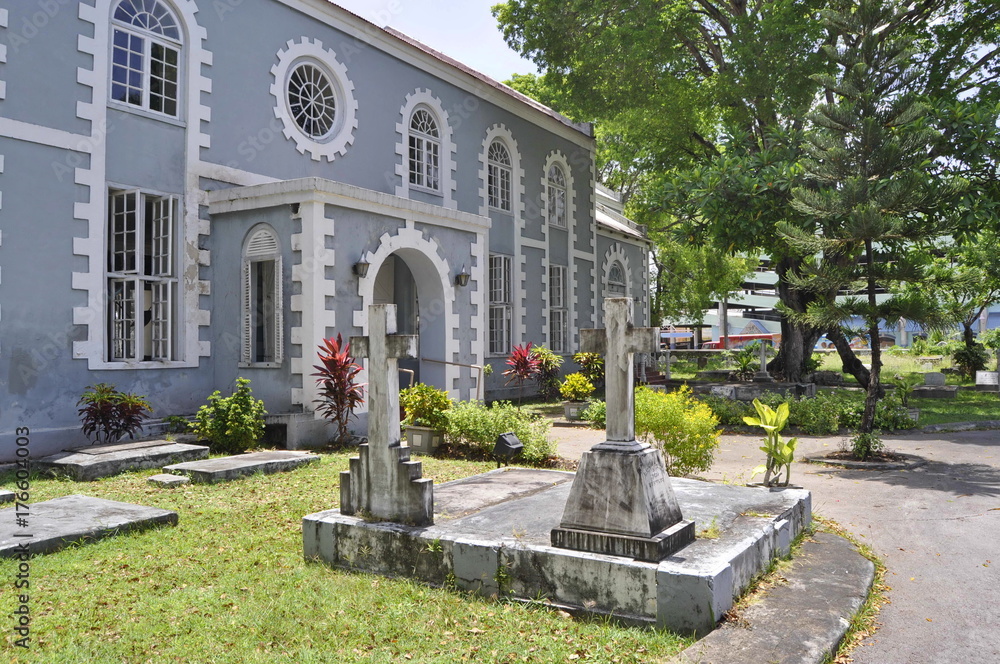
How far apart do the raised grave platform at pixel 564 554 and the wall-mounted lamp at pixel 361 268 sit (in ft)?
18.4

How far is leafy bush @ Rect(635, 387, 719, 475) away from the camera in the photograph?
8695 millimetres

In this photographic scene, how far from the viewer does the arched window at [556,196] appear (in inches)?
858

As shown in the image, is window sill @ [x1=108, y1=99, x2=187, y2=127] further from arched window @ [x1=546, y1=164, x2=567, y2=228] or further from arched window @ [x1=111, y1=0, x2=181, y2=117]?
arched window @ [x1=546, y1=164, x2=567, y2=228]

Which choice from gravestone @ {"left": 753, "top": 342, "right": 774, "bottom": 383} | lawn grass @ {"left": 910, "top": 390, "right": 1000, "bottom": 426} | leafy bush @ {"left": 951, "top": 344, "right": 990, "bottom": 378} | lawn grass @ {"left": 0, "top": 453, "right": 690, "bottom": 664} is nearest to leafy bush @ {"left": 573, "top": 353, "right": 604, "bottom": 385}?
gravestone @ {"left": 753, "top": 342, "right": 774, "bottom": 383}

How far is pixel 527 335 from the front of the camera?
2014 centimetres

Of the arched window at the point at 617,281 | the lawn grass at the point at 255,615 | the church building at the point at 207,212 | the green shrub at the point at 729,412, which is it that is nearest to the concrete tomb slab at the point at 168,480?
the lawn grass at the point at 255,615

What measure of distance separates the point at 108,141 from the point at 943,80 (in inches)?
644

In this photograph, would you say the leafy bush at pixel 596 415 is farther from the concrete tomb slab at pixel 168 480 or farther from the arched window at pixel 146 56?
the arched window at pixel 146 56

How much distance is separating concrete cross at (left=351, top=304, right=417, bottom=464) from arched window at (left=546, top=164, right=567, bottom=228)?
16.3 meters

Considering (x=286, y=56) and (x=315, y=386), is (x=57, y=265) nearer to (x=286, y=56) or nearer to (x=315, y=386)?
(x=315, y=386)

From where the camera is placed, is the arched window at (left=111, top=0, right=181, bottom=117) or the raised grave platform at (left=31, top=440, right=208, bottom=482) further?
the arched window at (left=111, top=0, right=181, bottom=117)

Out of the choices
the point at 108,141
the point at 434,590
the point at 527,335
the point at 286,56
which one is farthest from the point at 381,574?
the point at 527,335

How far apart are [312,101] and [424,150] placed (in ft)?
10.7

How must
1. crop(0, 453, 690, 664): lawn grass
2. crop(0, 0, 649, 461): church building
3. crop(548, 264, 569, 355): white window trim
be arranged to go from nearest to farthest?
crop(0, 453, 690, 664): lawn grass
crop(0, 0, 649, 461): church building
crop(548, 264, 569, 355): white window trim
